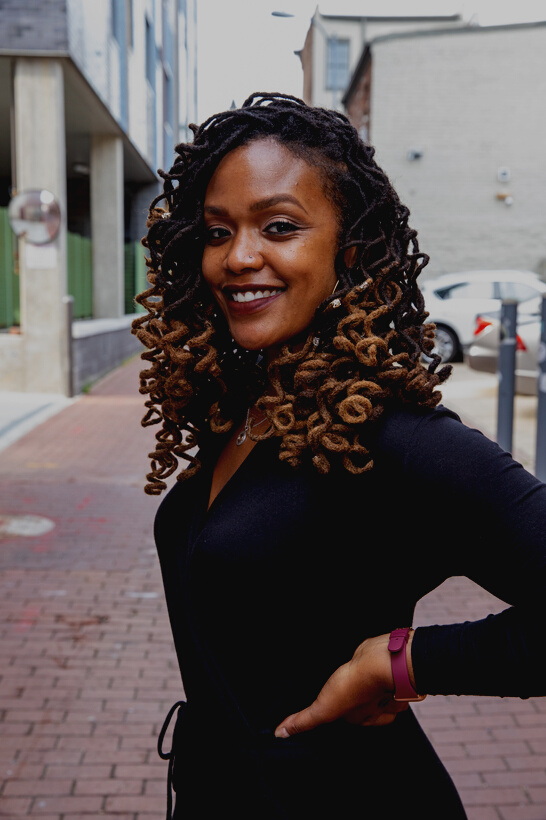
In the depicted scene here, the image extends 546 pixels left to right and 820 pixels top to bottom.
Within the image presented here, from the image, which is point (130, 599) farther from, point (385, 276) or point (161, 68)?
point (161, 68)

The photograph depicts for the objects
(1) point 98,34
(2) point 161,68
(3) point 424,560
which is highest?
(2) point 161,68

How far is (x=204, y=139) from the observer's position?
1.66 meters

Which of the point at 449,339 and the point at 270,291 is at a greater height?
the point at 270,291

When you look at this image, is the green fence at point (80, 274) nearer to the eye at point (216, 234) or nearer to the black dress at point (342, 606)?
the eye at point (216, 234)

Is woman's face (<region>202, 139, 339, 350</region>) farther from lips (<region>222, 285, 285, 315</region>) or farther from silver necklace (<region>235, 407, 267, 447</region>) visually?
silver necklace (<region>235, 407, 267, 447</region>)

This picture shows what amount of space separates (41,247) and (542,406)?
818 cm

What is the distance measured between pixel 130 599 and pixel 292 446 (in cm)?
383

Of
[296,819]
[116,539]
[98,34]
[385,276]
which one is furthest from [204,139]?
[98,34]

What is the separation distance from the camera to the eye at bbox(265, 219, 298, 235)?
1534mm

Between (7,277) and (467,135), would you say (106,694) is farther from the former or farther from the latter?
(467,135)

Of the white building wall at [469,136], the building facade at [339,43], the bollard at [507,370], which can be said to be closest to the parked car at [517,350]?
the bollard at [507,370]

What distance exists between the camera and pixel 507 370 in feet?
24.8

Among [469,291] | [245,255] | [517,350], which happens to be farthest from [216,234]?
[469,291]

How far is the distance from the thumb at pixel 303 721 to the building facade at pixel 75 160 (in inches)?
460
